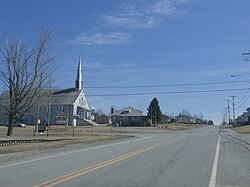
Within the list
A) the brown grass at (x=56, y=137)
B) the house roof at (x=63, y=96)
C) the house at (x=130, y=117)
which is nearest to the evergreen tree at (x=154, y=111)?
the house at (x=130, y=117)

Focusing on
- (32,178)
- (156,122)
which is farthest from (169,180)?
(156,122)

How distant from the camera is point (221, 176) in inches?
479

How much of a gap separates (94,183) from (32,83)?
3666 cm

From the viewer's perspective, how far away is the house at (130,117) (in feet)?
436

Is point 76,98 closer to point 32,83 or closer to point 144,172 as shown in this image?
point 32,83

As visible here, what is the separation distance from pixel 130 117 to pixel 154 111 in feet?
28.8

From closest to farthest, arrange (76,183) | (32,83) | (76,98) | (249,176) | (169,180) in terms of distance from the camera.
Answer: (76,183), (169,180), (249,176), (32,83), (76,98)

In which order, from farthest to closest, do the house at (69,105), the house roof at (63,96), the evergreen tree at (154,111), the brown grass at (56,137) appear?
the evergreen tree at (154,111) → the house roof at (63,96) → the house at (69,105) → the brown grass at (56,137)

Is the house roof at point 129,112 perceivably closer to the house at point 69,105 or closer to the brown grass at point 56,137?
the house at point 69,105

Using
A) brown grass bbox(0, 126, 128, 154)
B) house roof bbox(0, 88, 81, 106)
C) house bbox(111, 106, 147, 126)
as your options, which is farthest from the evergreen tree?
brown grass bbox(0, 126, 128, 154)

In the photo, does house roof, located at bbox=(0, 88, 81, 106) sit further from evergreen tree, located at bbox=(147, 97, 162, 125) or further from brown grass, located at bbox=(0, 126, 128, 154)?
brown grass, located at bbox=(0, 126, 128, 154)

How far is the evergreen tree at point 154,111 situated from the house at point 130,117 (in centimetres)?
298

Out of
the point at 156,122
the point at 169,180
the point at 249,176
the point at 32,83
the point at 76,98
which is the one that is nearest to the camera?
the point at 169,180

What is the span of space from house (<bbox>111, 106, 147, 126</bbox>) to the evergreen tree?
2984 millimetres
